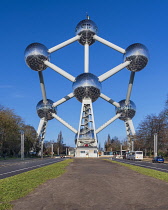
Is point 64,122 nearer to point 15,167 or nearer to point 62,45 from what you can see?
point 62,45

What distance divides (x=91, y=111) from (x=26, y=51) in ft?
73.1

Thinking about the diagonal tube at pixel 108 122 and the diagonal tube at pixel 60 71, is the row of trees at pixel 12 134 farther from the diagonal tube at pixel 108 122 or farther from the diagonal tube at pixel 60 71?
the diagonal tube at pixel 108 122

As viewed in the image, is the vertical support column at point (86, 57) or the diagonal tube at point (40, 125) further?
the diagonal tube at point (40, 125)

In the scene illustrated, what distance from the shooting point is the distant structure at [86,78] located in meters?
70.3

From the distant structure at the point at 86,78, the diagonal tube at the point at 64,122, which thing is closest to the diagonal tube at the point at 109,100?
the distant structure at the point at 86,78

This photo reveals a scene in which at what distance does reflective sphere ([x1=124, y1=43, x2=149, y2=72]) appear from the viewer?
70.7 meters

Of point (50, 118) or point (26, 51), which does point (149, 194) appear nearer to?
point (26, 51)

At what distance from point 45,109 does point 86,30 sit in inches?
952

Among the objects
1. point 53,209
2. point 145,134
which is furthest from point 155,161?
point 53,209

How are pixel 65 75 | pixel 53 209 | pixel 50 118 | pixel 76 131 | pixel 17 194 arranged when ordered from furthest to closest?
1. pixel 50 118
2. pixel 76 131
3. pixel 65 75
4. pixel 17 194
5. pixel 53 209

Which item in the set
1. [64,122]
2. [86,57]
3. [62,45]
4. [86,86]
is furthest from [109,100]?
[62,45]

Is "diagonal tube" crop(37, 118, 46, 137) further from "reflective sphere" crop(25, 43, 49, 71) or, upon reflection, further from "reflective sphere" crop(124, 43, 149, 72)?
"reflective sphere" crop(124, 43, 149, 72)

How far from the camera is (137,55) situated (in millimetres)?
70625

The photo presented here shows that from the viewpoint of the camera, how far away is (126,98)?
80375 millimetres
